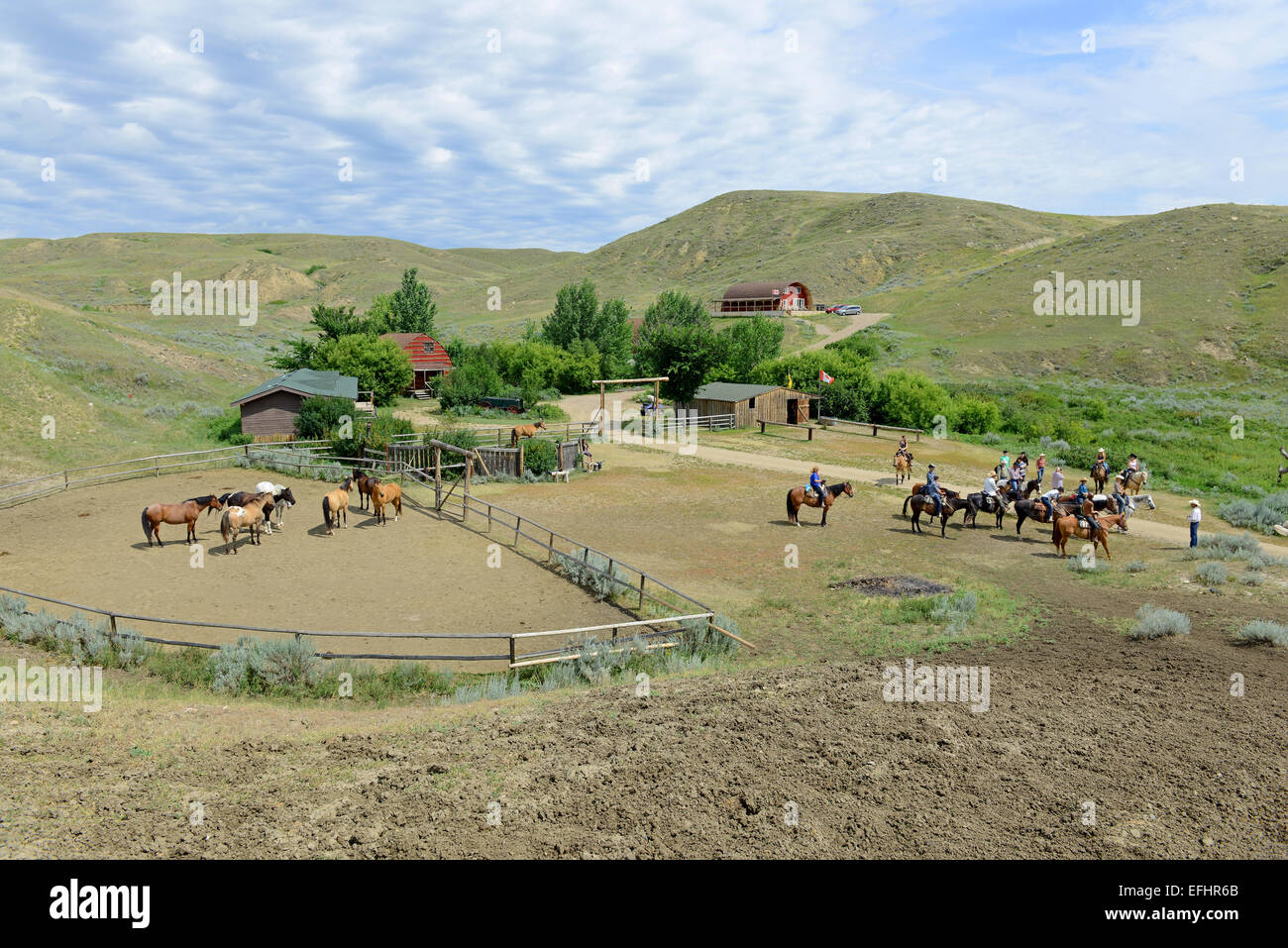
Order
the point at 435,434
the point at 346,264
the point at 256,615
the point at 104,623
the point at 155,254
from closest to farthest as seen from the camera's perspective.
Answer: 1. the point at 104,623
2. the point at 256,615
3. the point at 435,434
4. the point at 155,254
5. the point at 346,264

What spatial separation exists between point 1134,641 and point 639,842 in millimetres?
10777

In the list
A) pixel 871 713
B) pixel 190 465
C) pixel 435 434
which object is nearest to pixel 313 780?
pixel 871 713

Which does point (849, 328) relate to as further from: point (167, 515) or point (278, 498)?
point (167, 515)

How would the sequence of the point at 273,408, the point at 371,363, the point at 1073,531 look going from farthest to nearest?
the point at 371,363
the point at 273,408
the point at 1073,531

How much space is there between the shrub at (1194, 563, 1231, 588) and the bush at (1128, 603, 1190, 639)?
399 centimetres

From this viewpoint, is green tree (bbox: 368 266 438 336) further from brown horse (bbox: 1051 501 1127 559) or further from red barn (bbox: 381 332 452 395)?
brown horse (bbox: 1051 501 1127 559)

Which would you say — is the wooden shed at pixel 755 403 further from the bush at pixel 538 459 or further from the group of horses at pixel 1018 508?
the group of horses at pixel 1018 508

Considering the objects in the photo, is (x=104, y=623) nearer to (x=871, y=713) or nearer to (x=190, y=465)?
(x=871, y=713)

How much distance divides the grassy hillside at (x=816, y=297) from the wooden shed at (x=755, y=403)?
1885cm

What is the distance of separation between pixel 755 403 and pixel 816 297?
6739cm

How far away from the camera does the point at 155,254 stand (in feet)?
504

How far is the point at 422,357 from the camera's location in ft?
189

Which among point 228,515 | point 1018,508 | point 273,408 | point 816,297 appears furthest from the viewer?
point 816,297

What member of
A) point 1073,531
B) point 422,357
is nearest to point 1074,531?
point 1073,531
